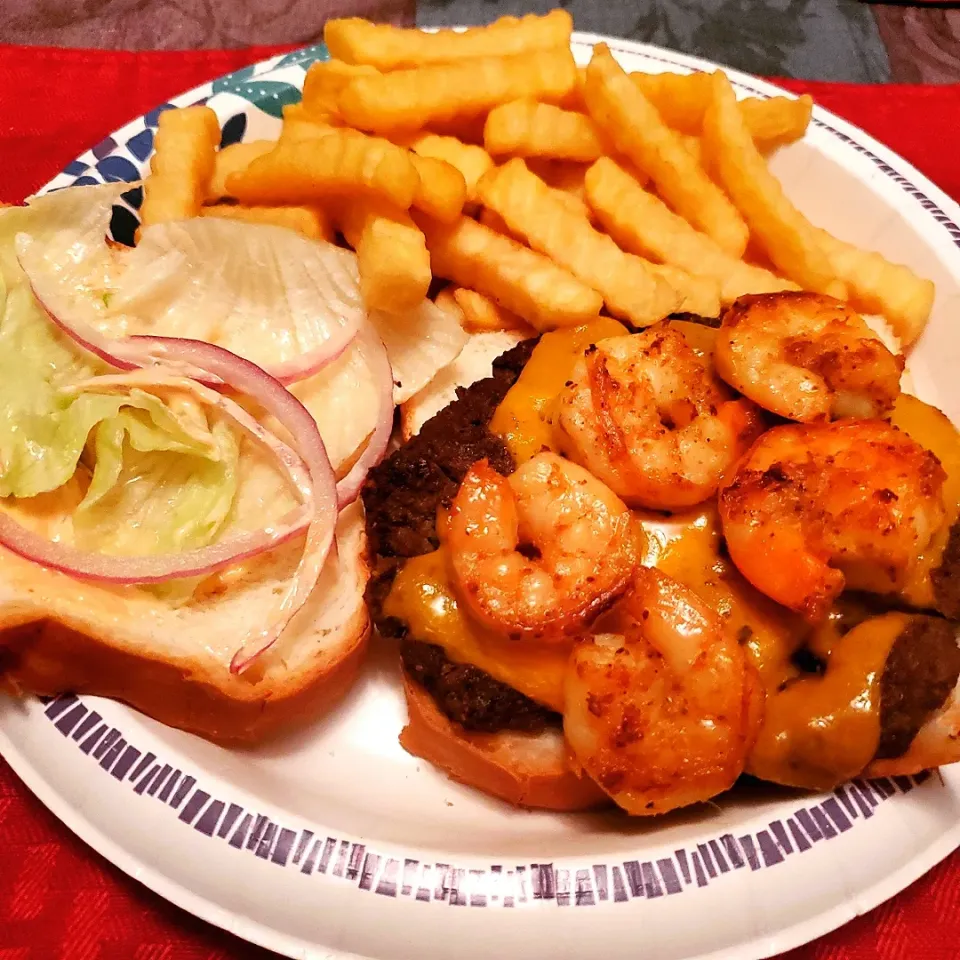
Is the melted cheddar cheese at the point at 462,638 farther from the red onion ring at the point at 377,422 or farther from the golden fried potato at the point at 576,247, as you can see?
the golden fried potato at the point at 576,247

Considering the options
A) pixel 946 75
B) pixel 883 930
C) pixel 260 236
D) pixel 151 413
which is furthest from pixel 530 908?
pixel 946 75

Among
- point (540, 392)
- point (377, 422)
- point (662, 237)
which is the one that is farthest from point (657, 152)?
point (377, 422)

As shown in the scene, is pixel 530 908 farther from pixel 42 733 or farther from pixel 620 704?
pixel 42 733

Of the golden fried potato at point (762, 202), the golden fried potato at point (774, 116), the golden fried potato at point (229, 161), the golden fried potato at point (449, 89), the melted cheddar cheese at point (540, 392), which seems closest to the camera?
the melted cheddar cheese at point (540, 392)

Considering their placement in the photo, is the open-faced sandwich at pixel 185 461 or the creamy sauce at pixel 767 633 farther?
the open-faced sandwich at pixel 185 461

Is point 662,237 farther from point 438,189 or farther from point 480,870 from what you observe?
point 480,870

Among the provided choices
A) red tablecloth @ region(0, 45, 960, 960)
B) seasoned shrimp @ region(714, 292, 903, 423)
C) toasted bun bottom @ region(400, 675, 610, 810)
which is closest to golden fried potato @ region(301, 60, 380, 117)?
seasoned shrimp @ region(714, 292, 903, 423)

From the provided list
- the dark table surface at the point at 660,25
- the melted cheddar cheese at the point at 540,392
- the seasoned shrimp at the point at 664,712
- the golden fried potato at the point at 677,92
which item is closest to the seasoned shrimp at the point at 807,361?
the melted cheddar cheese at the point at 540,392
